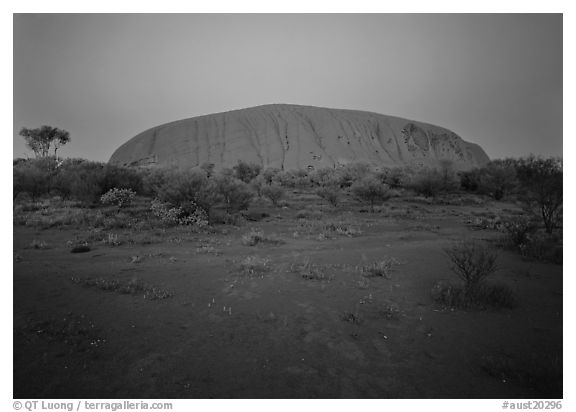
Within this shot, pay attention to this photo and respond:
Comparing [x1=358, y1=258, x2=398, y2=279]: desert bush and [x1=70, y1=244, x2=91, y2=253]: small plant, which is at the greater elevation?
[x1=70, y1=244, x2=91, y2=253]: small plant

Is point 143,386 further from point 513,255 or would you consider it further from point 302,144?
point 302,144

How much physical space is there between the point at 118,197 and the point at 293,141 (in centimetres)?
4565

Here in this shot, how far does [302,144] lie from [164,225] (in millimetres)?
47907

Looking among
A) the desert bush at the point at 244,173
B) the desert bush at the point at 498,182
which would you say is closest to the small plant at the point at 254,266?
the desert bush at the point at 244,173

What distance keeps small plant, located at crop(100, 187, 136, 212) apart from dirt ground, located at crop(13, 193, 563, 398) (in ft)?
24.9

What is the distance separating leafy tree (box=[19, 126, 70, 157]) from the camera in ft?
120

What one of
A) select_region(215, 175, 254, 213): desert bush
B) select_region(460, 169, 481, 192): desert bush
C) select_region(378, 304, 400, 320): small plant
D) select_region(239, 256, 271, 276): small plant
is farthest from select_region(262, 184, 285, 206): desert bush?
select_region(460, 169, 481, 192): desert bush

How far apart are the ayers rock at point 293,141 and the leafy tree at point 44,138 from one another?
1163 cm

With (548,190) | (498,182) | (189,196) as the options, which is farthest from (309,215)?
(498,182)

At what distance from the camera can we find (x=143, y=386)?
2.94 metres

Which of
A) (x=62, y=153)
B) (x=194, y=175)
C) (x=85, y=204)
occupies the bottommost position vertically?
(x=85, y=204)

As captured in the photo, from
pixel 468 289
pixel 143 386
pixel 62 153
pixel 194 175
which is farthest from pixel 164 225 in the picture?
pixel 62 153

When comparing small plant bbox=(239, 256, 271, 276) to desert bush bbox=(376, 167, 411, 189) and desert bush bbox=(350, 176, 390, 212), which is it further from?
desert bush bbox=(376, 167, 411, 189)

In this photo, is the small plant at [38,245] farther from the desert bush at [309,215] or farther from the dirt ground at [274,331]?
the desert bush at [309,215]
